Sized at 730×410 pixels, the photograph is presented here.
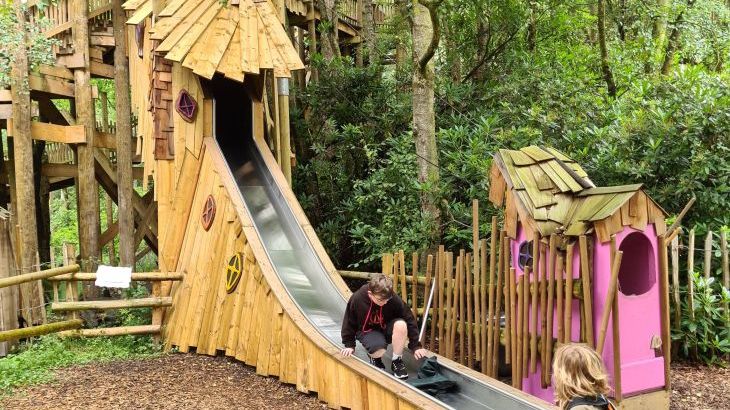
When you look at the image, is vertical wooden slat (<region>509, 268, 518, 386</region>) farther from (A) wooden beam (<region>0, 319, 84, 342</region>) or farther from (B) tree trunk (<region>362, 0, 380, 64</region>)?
(B) tree trunk (<region>362, 0, 380, 64</region>)

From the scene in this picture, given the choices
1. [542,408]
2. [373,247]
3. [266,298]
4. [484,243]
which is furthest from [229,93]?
[542,408]

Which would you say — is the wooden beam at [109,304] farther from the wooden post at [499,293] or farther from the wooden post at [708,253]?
the wooden post at [708,253]

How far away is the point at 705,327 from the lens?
264 inches

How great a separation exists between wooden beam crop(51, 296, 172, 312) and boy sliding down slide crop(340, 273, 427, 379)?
3.46 metres

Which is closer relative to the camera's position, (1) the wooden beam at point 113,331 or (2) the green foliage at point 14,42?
(1) the wooden beam at point 113,331

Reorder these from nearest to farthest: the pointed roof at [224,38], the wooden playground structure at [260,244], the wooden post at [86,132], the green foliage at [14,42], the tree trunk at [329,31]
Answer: the wooden playground structure at [260,244] → the pointed roof at [224,38] → the green foliage at [14,42] → the wooden post at [86,132] → the tree trunk at [329,31]

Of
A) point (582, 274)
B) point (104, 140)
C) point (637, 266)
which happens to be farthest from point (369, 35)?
point (582, 274)

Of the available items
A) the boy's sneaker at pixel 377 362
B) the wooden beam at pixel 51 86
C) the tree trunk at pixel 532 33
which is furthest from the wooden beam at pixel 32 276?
the tree trunk at pixel 532 33

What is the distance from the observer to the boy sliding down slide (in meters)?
5.42

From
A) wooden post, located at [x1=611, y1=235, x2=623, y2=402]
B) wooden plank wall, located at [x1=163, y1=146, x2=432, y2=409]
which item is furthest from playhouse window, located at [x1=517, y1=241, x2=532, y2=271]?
wooden plank wall, located at [x1=163, y1=146, x2=432, y2=409]

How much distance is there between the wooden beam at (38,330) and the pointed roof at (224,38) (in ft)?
11.1

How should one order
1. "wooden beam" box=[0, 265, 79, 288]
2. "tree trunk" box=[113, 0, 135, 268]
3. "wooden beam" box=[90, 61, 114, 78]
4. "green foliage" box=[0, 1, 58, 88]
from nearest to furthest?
1. "wooden beam" box=[0, 265, 79, 288]
2. "green foliage" box=[0, 1, 58, 88]
3. "tree trunk" box=[113, 0, 135, 268]
4. "wooden beam" box=[90, 61, 114, 78]

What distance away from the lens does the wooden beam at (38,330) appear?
6713mm

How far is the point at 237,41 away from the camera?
8.55 m
